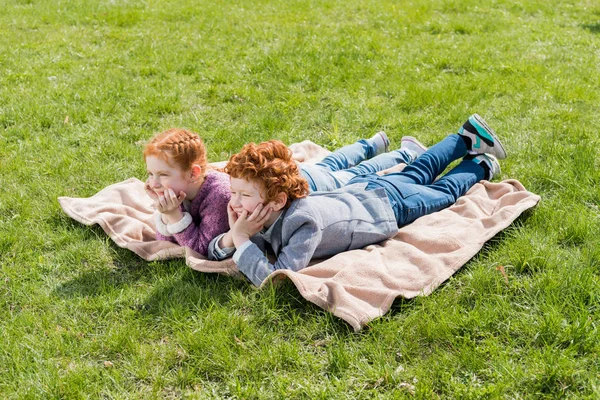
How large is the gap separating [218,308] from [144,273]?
2.49ft

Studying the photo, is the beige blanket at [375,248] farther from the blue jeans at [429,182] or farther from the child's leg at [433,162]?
the child's leg at [433,162]

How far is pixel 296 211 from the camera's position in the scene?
4.36m

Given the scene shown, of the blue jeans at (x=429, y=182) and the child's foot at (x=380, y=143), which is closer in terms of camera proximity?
the blue jeans at (x=429, y=182)

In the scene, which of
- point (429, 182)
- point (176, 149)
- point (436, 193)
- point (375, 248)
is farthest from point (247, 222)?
point (429, 182)

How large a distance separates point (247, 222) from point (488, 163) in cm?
238

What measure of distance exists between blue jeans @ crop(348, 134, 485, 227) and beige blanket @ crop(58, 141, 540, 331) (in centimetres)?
8

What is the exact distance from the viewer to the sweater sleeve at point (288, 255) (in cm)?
426

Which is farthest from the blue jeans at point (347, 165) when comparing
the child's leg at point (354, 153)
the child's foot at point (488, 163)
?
the child's foot at point (488, 163)

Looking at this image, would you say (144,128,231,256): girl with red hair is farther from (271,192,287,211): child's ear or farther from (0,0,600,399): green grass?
(271,192,287,211): child's ear

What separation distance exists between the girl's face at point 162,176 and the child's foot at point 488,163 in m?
2.53

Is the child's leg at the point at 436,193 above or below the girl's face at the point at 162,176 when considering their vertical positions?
below

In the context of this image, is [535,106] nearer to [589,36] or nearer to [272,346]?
[589,36]

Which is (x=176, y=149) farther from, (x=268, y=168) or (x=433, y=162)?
(x=433, y=162)

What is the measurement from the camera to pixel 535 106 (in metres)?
7.33
